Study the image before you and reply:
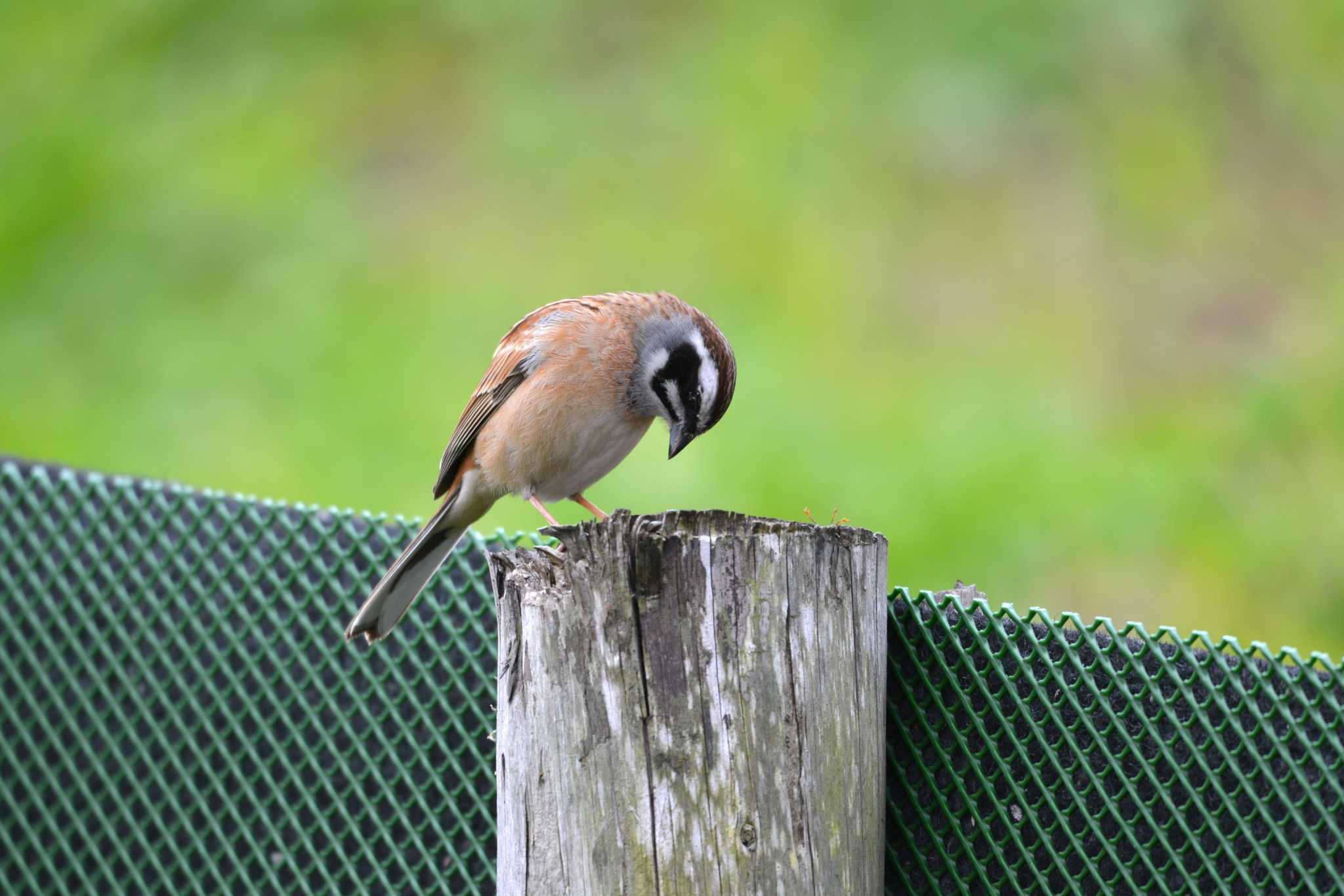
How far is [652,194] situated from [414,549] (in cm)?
952

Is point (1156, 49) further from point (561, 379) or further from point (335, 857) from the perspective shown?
point (335, 857)

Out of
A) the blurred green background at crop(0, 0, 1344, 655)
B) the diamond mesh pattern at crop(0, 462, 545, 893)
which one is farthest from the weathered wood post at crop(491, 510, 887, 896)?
the blurred green background at crop(0, 0, 1344, 655)

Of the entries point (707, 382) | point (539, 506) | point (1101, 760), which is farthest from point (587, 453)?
point (1101, 760)

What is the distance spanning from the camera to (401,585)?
4469 millimetres

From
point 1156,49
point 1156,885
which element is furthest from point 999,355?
point 1156,885

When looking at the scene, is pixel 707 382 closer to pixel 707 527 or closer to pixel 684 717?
pixel 707 527

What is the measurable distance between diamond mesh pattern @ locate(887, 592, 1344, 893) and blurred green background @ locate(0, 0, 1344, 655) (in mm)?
5801

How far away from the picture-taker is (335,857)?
4.71 metres

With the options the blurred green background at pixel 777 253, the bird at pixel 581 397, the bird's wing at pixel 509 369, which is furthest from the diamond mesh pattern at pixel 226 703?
the blurred green background at pixel 777 253

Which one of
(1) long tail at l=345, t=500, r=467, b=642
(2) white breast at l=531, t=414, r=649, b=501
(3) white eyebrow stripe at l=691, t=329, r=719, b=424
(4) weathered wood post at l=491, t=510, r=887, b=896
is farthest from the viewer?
(2) white breast at l=531, t=414, r=649, b=501

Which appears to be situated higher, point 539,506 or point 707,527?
point 539,506

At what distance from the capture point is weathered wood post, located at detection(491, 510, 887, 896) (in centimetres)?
300

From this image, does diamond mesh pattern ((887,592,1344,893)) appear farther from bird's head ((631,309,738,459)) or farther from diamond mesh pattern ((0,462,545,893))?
bird's head ((631,309,738,459))

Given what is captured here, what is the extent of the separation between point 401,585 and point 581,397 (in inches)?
43.6
